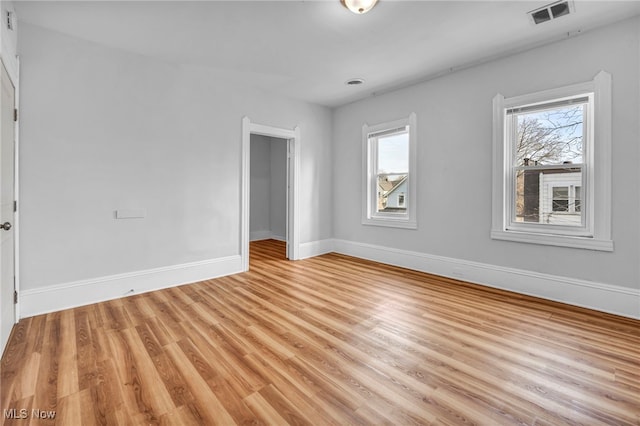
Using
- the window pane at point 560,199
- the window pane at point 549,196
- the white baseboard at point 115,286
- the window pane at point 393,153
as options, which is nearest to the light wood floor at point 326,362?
the white baseboard at point 115,286

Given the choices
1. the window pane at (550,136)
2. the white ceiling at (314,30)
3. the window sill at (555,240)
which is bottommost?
the window sill at (555,240)

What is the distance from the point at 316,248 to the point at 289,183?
1.34 m

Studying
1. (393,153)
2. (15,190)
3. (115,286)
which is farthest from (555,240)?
(15,190)

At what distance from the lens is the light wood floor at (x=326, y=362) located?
161cm

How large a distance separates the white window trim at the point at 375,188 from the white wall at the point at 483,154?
0.33ft

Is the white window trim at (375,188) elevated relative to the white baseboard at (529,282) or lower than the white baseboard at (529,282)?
elevated

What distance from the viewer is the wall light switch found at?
3387 millimetres

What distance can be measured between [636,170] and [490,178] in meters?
1.26

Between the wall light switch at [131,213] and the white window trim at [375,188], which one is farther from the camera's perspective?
the white window trim at [375,188]

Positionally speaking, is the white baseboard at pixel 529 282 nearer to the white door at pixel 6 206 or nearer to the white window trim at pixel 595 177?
the white window trim at pixel 595 177

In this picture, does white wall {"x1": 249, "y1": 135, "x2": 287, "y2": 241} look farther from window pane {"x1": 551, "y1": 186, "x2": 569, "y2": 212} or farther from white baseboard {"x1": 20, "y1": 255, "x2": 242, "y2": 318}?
window pane {"x1": 551, "y1": 186, "x2": 569, "y2": 212}

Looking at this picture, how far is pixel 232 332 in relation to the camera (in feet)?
8.32

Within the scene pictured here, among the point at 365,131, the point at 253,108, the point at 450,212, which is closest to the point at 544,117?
the point at 450,212

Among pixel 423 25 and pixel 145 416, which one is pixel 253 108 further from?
pixel 145 416
